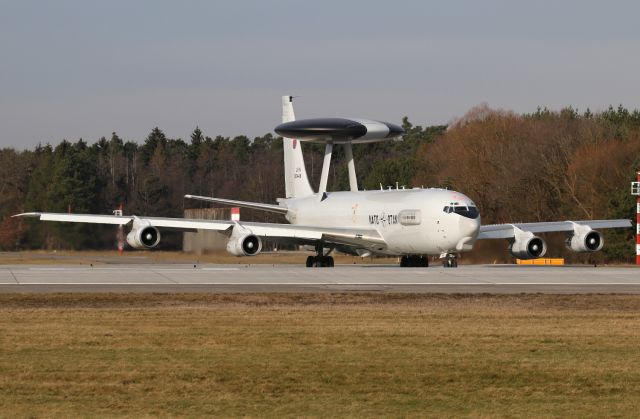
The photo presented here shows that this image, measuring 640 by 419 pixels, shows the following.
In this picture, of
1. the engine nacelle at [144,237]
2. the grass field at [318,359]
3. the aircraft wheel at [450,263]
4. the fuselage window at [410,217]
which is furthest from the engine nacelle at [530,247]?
the grass field at [318,359]

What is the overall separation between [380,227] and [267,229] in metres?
5.54

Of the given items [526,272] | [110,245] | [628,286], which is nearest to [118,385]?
[628,286]

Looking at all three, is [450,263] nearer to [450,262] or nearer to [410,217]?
[450,262]

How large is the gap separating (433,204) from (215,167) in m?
111

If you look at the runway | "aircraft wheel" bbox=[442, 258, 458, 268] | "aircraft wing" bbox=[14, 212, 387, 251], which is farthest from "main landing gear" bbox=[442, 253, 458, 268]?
the runway

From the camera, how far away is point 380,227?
188 feet

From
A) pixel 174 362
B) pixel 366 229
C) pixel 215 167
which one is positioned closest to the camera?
pixel 174 362

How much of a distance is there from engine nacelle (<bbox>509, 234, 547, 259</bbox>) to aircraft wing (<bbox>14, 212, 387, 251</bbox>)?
6749 mm

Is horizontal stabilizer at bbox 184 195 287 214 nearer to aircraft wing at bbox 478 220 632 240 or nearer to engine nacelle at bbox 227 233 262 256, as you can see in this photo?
engine nacelle at bbox 227 233 262 256

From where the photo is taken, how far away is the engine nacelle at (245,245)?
5412 centimetres

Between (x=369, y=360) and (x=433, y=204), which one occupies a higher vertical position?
(x=433, y=204)

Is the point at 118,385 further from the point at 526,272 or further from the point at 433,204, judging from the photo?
the point at 433,204

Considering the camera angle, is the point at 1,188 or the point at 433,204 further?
the point at 1,188

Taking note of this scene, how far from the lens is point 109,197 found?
10862cm
